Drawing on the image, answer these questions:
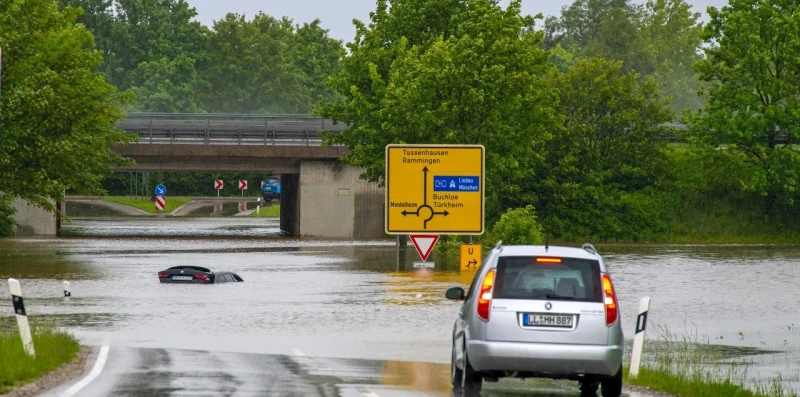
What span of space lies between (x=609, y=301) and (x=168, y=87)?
13530 centimetres

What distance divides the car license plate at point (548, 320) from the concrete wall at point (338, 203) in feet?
196

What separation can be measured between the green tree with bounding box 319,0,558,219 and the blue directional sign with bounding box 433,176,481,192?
10.4m

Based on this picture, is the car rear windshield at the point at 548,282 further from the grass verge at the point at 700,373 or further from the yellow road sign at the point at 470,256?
the yellow road sign at the point at 470,256

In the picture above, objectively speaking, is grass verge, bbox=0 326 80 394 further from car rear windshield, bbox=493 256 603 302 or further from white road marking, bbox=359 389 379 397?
car rear windshield, bbox=493 256 603 302

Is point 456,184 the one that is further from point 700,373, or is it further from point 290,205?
point 290,205

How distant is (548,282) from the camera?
1408 centimetres

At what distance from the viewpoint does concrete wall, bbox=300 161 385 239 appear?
7356cm

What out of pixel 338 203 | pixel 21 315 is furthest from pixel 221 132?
pixel 21 315

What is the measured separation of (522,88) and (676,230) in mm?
19309

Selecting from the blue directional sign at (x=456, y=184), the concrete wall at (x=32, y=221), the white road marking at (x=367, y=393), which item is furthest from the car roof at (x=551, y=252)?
the concrete wall at (x=32, y=221)

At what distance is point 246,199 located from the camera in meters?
123

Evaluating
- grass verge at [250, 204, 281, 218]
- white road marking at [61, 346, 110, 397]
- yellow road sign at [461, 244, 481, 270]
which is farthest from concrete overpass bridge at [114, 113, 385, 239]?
white road marking at [61, 346, 110, 397]

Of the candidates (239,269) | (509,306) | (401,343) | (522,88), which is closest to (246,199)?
(522,88)

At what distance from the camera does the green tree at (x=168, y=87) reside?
5605 inches
